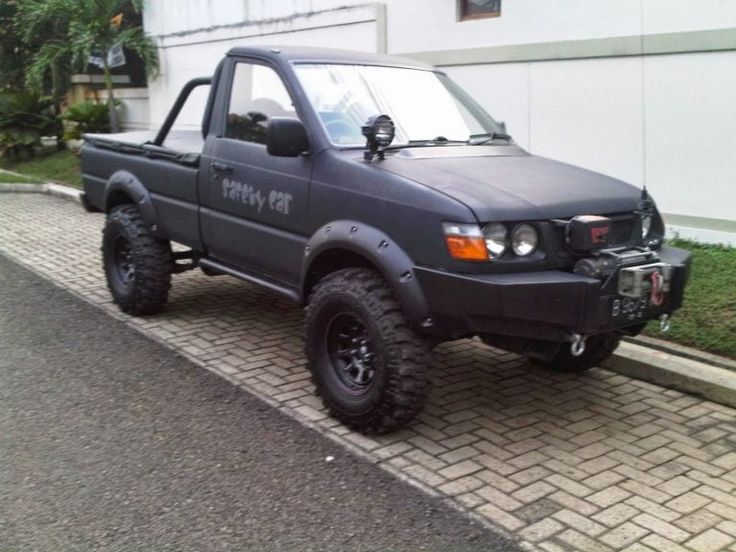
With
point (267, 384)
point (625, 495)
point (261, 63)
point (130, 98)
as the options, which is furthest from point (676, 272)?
point (130, 98)

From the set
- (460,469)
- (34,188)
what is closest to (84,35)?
(34,188)

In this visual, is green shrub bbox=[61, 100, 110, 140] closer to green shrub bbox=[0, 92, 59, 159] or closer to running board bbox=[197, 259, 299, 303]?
green shrub bbox=[0, 92, 59, 159]

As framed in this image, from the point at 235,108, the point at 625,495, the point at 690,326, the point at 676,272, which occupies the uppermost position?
the point at 235,108

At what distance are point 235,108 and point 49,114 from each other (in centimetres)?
1372

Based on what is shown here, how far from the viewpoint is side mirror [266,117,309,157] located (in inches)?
182

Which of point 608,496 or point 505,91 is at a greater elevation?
point 505,91

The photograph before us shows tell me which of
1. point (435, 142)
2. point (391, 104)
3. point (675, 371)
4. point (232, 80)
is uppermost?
point (232, 80)

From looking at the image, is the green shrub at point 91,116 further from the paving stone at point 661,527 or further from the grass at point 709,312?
the paving stone at point 661,527

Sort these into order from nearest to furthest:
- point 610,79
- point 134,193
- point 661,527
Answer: point 661,527, point 134,193, point 610,79

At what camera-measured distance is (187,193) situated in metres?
5.87

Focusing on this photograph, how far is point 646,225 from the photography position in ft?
14.9

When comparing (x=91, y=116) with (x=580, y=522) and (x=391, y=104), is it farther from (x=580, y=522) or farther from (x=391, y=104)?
(x=580, y=522)

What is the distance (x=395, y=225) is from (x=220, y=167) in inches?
69.2

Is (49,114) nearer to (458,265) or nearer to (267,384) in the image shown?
(267,384)
